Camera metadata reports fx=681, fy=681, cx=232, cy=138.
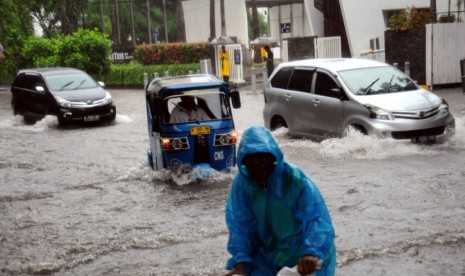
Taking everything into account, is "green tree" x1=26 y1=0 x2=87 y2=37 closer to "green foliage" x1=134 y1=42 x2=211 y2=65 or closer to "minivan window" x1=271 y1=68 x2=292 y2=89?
"green foliage" x1=134 y1=42 x2=211 y2=65

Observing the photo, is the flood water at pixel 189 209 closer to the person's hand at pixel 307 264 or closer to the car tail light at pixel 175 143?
the car tail light at pixel 175 143

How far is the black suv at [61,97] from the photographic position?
20016mm

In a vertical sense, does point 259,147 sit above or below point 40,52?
above

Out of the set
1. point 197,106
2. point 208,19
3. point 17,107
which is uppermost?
point 208,19

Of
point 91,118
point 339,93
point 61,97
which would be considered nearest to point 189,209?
point 339,93

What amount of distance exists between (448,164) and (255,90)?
16.2 metres

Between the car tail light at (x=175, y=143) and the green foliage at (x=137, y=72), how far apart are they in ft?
72.5

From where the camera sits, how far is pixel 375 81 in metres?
13.2

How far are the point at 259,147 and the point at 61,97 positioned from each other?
690 inches

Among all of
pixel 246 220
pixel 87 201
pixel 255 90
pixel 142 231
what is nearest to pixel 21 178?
pixel 87 201

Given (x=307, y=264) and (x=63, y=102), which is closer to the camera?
(x=307, y=264)

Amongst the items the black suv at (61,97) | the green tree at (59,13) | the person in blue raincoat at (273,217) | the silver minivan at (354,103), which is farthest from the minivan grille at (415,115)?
the green tree at (59,13)

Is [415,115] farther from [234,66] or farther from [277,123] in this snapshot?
[234,66]

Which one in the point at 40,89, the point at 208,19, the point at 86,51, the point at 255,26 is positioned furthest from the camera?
the point at 208,19
